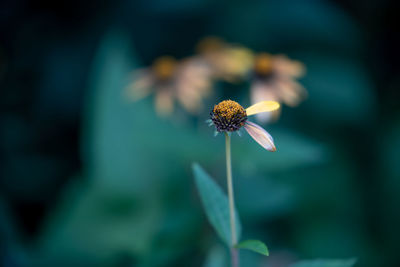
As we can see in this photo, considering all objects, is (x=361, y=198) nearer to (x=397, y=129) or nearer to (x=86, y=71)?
(x=397, y=129)

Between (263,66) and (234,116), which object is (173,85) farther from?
(234,116)

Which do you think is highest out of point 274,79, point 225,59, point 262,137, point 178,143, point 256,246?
point 225,59

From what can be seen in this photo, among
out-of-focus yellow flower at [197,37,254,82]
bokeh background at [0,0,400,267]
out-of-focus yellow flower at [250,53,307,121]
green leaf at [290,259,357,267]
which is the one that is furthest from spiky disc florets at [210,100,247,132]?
out-of-focus yellow flower at [197,37,254,82]

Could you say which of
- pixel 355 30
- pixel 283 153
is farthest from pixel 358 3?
pixel 283 153

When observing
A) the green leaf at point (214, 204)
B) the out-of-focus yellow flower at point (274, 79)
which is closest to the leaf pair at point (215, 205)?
the green leaf at point (214, 204)

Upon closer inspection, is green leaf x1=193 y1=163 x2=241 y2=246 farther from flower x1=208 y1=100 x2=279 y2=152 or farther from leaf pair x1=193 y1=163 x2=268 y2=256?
flower x1=208 y1=100 x2=279 y2=152

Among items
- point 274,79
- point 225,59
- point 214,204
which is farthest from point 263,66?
point 214,204

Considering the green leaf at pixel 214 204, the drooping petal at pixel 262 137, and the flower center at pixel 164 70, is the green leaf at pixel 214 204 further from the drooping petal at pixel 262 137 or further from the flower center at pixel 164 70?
the flower center at pixel 164 70
